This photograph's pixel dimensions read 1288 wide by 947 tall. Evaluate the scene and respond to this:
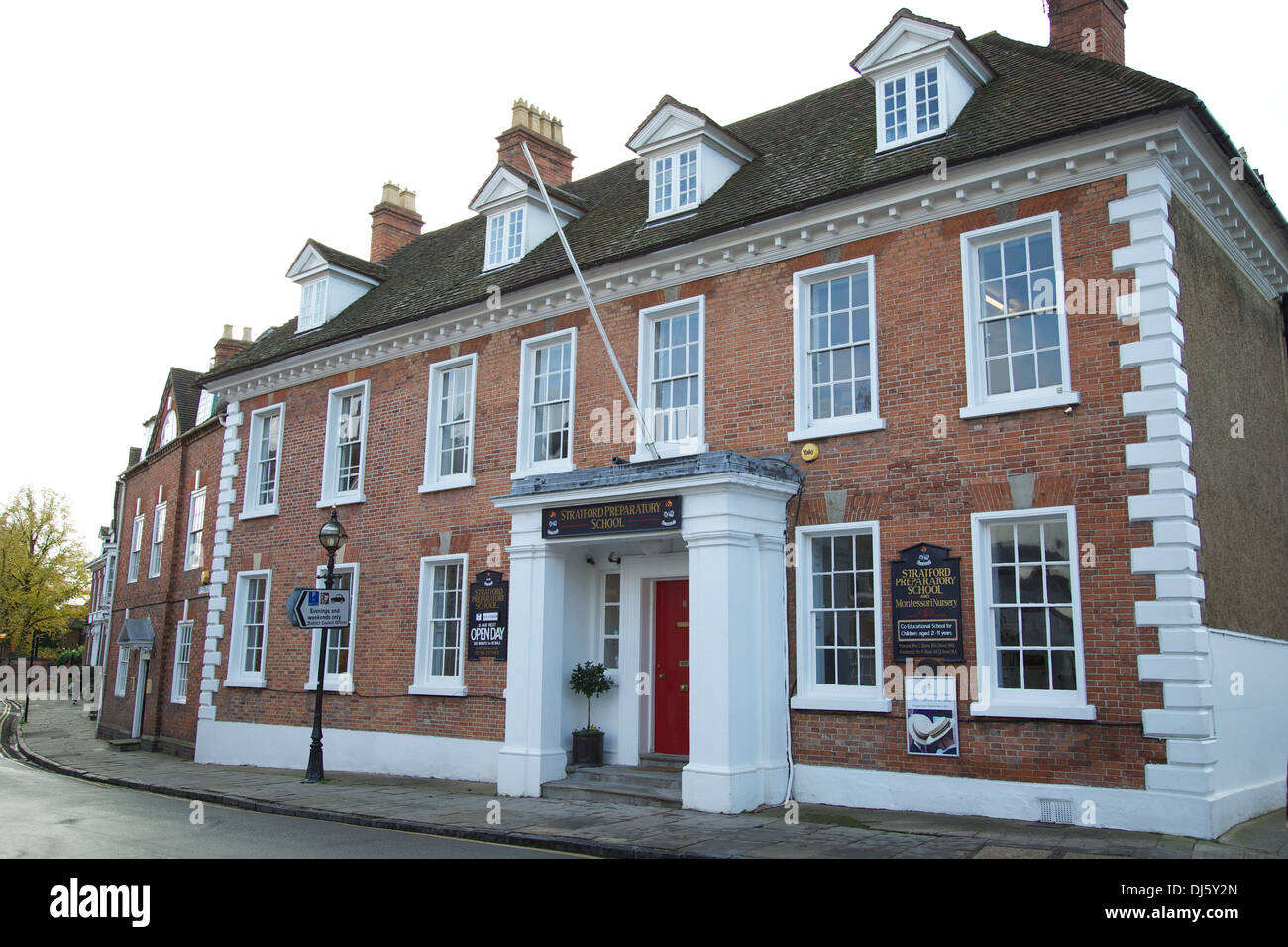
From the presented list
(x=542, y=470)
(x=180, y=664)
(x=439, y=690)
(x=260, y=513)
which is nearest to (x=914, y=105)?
(x=542, y=470)

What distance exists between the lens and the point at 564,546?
47.0 ft

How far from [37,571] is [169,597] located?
32.5 metres

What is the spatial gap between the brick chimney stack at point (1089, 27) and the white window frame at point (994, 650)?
7.54 meters

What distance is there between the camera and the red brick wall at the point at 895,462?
10398 mm

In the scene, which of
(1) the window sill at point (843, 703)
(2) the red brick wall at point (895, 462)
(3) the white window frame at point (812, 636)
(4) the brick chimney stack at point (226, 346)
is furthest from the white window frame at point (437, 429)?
(4) the brick chimney stack at point (226, 346)

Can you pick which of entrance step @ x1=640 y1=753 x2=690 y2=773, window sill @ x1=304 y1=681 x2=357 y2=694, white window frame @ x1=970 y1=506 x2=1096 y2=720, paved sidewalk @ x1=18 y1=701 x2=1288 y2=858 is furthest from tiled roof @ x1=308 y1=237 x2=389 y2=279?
white window frame @ x1=970 y1=506 x2=1096 y2=720

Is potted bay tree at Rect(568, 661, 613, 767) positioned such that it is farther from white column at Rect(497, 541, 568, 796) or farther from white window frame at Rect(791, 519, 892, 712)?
white window frame at Rect(791, 519, 892, 712)

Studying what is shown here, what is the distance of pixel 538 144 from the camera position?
21.6 metres

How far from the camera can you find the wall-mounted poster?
11.1 meters

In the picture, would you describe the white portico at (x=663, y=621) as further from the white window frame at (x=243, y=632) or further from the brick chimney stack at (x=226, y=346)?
the brick chimney stack at (x=226, y=346)

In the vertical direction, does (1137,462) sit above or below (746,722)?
above
